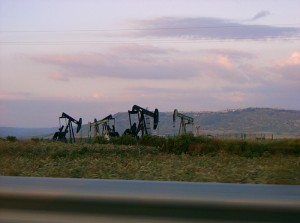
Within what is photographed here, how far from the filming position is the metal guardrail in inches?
133

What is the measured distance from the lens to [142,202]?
140 inches

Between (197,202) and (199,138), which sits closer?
(197,202)

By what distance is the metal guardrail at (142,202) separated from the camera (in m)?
3.37

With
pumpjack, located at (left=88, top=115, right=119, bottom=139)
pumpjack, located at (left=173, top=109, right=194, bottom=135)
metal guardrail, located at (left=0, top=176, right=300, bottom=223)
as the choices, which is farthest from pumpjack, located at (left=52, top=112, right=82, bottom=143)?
metal guardrail, located at (left=0, top=176, right=300, bottom=223)

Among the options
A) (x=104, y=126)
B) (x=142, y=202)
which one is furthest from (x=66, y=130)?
(x=142, y=202)

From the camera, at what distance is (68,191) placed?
3773 mm

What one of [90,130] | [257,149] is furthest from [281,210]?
[90,130]

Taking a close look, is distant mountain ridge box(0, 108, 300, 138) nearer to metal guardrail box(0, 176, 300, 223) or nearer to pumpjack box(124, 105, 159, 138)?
pumpjack box(124, 105, 159, 138)

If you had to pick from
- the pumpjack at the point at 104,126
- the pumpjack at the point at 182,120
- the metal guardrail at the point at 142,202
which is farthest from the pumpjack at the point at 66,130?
the metal guardrail at the point at 142,202

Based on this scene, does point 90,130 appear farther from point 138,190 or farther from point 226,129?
point 226,129

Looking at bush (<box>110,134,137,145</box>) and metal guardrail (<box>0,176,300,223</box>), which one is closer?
metal guardrail (<box>0,176,300,223</box>)

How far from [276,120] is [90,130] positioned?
78514 millimetres

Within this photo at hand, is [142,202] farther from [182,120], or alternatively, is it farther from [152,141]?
[182,120]

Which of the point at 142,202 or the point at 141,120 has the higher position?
the point at 141,120
